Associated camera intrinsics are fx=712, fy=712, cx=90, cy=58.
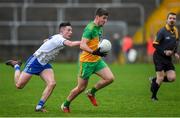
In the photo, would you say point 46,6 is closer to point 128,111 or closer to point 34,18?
point 34,18

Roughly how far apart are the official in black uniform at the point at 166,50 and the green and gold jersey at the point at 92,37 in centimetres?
319

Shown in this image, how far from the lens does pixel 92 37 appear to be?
15711mm

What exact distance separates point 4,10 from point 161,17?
1008 cm

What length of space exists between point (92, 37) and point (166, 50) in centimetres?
349

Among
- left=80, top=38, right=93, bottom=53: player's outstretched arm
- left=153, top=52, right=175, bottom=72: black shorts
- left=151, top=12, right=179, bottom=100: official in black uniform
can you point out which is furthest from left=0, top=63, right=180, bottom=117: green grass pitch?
left=80, top=38, right=93, bottom=53: player's outstretched arm

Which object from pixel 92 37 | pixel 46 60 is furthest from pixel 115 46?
pixel 92 37

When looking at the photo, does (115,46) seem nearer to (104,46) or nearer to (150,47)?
(150,47)

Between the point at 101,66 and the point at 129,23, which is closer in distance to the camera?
the point at 101,66

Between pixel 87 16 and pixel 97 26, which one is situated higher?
pixel 97 26

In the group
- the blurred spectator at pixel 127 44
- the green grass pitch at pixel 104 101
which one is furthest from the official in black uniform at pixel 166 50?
the blurred spectator at pixel 127 44

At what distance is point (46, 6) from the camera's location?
46312 millimetres

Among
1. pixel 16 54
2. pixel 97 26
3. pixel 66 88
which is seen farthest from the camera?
pixel 16 54

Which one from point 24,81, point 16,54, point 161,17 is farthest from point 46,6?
point 24,81

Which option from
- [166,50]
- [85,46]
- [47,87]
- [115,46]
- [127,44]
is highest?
[85,46]
